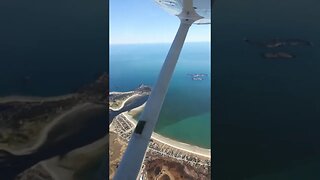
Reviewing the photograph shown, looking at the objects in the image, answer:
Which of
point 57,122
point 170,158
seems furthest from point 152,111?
point 170,158

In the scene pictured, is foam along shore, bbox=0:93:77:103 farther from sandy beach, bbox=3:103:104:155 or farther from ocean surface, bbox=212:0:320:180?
ocean surface, bbox=212:0:320:180

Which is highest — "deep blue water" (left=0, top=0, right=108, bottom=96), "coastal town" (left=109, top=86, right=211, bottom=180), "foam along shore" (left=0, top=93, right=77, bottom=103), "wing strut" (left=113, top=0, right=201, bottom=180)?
"deep blue water" (left=0, top=0, right=108, bottom=96)

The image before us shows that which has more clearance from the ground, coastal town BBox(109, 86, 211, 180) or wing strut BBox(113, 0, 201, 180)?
wing strut BBox(113, 0, 201, 180)

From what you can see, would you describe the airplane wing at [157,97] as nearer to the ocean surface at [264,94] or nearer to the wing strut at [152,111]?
the wing strut at [152,111]

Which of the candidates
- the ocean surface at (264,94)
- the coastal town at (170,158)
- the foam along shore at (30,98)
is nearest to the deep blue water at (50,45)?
the foam along shore at (30,98)

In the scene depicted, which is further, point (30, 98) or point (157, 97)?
point (157, 97)

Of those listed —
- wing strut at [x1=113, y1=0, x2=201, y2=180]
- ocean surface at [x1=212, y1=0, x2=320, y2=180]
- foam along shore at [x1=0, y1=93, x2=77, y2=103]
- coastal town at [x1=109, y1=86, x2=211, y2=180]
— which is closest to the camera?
foam along shore at [x1=0, y1=93, x2=77, y2=103]

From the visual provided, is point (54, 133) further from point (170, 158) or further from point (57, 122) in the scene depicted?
point (170, 158)

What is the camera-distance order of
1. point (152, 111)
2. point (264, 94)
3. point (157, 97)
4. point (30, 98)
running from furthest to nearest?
point (157, 97), point (152, 111), point (264, 94), point (30, 98)

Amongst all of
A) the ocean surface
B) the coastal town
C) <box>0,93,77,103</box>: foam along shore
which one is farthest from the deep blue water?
the coastal town
